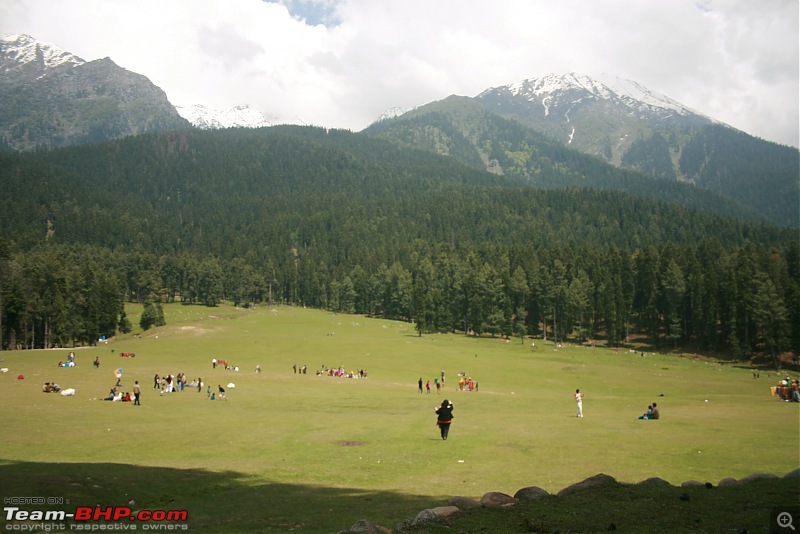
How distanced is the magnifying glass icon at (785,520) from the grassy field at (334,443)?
8.97 metres

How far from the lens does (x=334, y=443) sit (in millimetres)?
27188

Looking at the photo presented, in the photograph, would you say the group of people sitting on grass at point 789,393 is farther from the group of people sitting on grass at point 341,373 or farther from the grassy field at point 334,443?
the group of people sitting on grass at point 341,373

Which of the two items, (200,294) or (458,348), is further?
(200,294)

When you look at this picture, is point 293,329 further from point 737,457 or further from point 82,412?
point 737,457

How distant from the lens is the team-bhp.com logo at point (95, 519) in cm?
1260

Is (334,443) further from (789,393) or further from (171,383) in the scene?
(789,393)

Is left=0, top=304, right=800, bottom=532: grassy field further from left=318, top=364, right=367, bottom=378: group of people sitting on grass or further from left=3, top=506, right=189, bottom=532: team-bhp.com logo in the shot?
left=318, top=364, right=367, bottom=378: group of people sitting on grass

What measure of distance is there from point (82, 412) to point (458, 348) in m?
73.6

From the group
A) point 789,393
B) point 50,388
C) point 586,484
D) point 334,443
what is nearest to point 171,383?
point 50,388

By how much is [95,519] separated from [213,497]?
157 inches

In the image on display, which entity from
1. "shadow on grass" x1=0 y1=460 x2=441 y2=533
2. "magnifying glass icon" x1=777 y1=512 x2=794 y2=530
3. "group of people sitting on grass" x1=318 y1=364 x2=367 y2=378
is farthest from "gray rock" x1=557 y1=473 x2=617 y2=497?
"group of people sitting on grass" x1=318 y1=364 x2=367 y2=378

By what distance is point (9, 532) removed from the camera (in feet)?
39.5

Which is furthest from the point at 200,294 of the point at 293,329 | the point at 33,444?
the point at 33,444

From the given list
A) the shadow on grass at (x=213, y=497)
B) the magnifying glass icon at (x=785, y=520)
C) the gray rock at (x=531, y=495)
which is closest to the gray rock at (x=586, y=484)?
the gray rock at (x=531, y=495)
